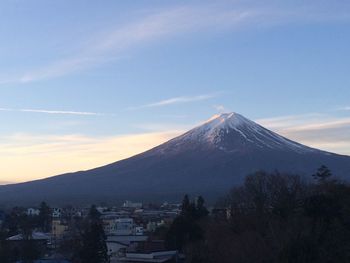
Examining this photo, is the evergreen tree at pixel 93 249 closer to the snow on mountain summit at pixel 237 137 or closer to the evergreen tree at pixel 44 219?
the evergreen tree at pixel 44 219

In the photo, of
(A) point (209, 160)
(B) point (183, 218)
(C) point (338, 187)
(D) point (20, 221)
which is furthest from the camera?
(A) point (209, 160)

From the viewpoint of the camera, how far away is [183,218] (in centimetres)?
2884

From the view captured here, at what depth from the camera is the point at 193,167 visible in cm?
9531

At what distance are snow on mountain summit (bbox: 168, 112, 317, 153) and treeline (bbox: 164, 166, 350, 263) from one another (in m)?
71.2

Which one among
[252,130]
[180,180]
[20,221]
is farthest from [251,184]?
[252,130]

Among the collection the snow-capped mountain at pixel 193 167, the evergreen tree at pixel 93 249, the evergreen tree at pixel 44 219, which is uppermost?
the snow-capped mountain at pixel 193 167

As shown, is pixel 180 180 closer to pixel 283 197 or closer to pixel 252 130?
pixel 252 130

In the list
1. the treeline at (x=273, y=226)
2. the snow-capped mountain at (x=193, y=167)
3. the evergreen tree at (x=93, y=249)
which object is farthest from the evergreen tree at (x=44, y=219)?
the snow-capped mountain at (x=193, y=167)

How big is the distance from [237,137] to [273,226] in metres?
83.7

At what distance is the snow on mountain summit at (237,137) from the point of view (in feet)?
338

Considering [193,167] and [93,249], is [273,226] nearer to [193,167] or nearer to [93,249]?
[93,249]

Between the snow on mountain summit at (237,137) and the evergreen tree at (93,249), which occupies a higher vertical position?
the snow on mountain summit at (237,137)

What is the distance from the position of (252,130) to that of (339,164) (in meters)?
16.1

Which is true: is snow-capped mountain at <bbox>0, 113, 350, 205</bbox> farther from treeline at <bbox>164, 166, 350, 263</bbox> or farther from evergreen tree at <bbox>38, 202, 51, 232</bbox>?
treeline at <bbox>164, 166, 350, 263</bbox>
